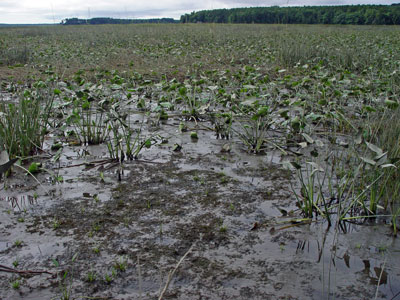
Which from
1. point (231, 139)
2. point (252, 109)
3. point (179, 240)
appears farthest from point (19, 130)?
point (252, 109)

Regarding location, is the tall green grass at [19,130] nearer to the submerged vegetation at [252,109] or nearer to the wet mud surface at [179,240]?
the submerged vegetation at [252,109]

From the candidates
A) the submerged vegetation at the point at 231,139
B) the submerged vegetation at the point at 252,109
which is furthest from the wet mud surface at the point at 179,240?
the submerged vegetation at the point at 252,109

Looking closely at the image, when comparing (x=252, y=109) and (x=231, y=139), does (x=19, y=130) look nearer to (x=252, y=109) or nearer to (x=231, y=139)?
(x=231, y=139)

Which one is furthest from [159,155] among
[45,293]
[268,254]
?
[45,293]

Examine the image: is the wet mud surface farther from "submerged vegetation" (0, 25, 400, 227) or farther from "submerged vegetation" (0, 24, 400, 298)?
"submerged vegetation" (0, 25, 400, 227)

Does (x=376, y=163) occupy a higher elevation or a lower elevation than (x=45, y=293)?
higher

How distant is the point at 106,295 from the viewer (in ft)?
6.09

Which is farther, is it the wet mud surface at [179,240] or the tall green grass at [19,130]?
the tall green grass at [19,130]

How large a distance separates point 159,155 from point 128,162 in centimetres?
33

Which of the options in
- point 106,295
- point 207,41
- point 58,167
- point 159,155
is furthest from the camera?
point 207,41

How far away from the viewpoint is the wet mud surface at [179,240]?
1925 millimetres

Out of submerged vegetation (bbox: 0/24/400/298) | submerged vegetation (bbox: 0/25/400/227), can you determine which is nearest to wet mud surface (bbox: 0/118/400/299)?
submerged vegetation (bbox: 0/24/400/298)

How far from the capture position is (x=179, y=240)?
2.34m

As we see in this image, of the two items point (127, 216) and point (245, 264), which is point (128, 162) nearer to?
point (127, 216)
